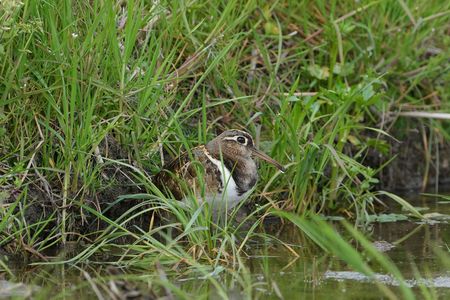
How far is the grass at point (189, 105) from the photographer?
5867mm

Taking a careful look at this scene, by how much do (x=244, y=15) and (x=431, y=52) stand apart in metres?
1.81

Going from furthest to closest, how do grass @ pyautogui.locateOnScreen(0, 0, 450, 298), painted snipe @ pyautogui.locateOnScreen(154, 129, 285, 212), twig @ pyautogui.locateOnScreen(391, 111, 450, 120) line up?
1. twig @ pyautogui.locateOnScreen(391, 111, 450, 120)
2. painted snipe @ pyautogui.locateOnScreen(154, 129, 285, 212)
3. grass @ pyautogui.locateOnScreen(0, 0, 450, 298)

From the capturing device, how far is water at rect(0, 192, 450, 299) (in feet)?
16.6

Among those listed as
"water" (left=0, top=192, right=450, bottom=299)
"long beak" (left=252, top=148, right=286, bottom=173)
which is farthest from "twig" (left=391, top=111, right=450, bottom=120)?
"long beak" (left=252, top=148, right=286, bottom=173)

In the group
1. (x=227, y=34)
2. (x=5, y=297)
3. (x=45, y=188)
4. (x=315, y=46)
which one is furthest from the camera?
(x=315, y=46)

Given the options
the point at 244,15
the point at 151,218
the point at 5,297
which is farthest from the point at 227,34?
the point at 5,297

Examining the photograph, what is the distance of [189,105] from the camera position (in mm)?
6914

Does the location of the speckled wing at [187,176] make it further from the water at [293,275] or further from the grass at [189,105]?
the water at [293,275]

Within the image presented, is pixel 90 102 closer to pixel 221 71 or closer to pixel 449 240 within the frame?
pixel 221 71

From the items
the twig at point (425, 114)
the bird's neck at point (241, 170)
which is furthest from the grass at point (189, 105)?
the bird's neck at point (241, 170)

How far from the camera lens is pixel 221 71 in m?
7.00

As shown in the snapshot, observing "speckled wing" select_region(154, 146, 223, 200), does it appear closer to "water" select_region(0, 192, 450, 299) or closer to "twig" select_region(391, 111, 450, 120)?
"water" select_region(0, 192, 450, 299)

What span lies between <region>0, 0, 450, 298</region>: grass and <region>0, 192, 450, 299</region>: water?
0.35ft

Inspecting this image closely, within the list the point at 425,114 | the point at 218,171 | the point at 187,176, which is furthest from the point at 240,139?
the point at 425,114
